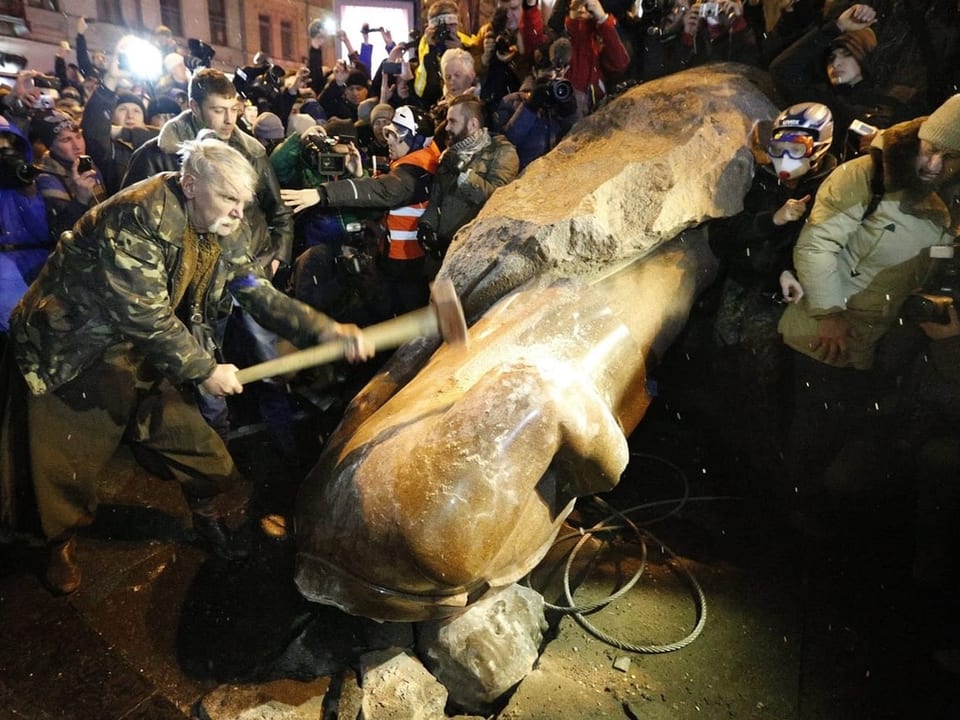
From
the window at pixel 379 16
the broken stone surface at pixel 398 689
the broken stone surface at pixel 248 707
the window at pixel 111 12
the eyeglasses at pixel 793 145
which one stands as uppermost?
the window at pixel 111 12

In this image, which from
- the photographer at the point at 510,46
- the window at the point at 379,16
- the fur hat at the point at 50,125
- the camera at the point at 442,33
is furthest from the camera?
the window at the point at 379,16

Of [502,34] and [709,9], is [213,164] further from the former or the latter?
[502,34]

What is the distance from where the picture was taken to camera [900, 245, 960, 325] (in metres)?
2.87

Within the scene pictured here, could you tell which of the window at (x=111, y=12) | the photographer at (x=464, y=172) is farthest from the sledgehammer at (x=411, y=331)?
the window at (x=111, y=12)

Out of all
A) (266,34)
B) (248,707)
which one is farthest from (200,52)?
(266,34)

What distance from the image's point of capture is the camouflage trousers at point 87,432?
9.50 feet

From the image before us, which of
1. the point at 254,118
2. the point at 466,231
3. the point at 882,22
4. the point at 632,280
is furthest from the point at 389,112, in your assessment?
the point at 882,22

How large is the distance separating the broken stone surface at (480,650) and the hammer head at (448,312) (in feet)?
3.57

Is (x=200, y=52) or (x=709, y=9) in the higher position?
(x=709, y=9)

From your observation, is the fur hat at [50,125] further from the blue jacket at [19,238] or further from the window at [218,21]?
the window at [218,21]

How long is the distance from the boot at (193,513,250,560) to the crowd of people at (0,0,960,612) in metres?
0.01

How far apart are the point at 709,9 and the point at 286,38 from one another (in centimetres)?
3126

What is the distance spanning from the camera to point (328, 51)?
97.0 ft

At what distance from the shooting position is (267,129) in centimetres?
553
